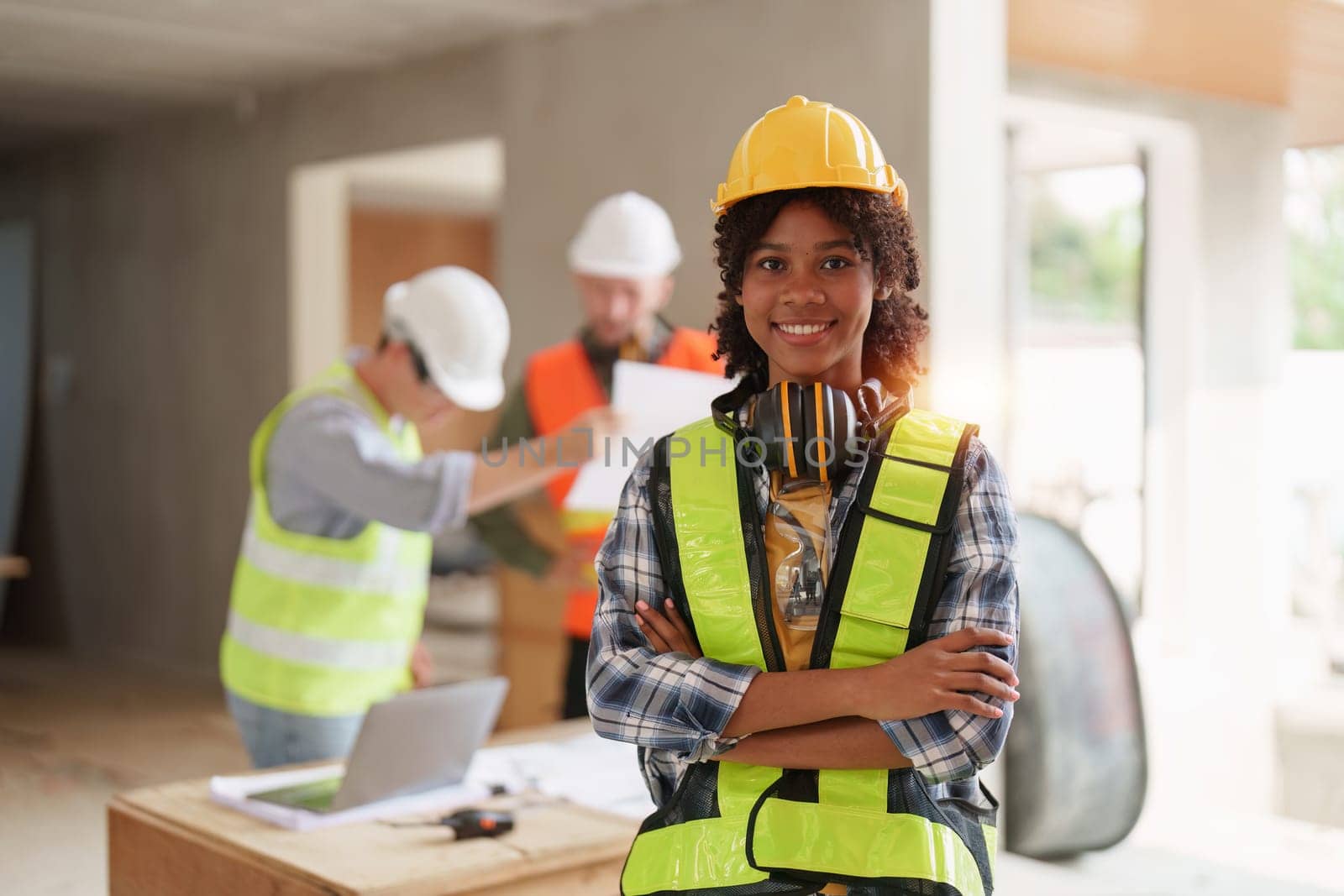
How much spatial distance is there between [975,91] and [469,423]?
5.81m

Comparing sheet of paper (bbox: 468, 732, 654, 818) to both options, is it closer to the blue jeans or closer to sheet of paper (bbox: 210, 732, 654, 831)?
sheet of paper (bbox: 210, 732, 654, 831)

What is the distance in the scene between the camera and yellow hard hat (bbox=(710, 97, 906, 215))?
1.51 metres

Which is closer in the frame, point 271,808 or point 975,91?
point 271,808

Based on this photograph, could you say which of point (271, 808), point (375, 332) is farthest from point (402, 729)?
point (375, 332)

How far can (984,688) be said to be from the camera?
143 cm

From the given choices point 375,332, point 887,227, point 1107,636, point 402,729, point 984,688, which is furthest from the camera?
point 375,332

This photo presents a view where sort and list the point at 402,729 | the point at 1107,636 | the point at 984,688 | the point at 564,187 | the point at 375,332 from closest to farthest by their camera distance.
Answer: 1. the point at 984,688
2. the point at 402,729
3. the point at 1107,636
4. the point at 564,187
5. the point at 375,332

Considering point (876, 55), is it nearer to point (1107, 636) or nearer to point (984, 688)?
point (1107, 636)

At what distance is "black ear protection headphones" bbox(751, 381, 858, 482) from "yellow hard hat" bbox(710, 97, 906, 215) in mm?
218

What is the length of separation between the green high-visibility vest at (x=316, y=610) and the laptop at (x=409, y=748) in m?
0.48

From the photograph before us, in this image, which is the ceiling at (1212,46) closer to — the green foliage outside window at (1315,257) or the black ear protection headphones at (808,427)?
the green foliage outside window at (1315,257)

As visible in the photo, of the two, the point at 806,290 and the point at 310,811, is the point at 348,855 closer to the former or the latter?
the point at 310,811

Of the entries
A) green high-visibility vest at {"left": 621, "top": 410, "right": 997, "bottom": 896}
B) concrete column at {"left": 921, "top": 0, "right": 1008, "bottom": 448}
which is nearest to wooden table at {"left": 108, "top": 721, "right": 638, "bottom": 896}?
green high-visibility vest at {"left": 621, "top": 410, "right": 997, "bottom": 896}

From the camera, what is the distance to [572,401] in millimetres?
4109
